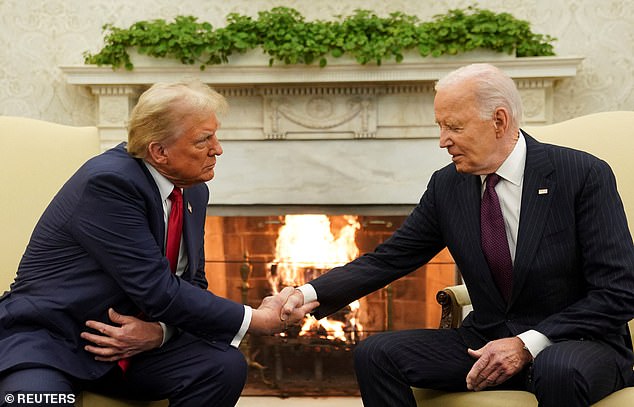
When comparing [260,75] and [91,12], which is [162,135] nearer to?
[260,75]

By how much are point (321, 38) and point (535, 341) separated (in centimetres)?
204

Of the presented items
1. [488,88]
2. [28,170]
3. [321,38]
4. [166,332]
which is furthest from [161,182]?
[321,38]

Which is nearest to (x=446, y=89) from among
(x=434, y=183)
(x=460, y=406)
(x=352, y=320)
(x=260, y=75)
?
(x=434, y=183)

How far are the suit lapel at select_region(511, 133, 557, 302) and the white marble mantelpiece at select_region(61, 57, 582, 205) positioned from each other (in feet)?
5.63

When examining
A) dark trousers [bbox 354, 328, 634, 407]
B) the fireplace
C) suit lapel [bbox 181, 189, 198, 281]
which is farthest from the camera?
the fireplace

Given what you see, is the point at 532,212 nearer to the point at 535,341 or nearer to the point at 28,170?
the point at 535,341

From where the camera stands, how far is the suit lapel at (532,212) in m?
2.03

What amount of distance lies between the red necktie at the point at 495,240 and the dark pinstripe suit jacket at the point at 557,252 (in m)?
0.02

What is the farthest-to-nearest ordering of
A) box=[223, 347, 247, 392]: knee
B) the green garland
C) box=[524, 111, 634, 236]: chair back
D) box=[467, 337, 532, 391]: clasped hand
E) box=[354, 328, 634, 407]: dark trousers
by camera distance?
the green garland → box=[524, 111, 634, 236]: chair back → box=[223, 347, 247, 392]: knee → box=[467, 337, 532, 391]: clasped hand → box=[354, 328, 634, 407]: dark trousers

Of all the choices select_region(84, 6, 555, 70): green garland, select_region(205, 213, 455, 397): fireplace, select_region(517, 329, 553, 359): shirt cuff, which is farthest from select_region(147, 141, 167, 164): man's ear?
select_region(205, 213, 455, 397): fireplace

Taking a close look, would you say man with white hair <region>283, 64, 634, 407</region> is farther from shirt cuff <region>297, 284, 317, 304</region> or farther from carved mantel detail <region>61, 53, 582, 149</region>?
carved mantel detail <region>61, 53, 582, 149</region>

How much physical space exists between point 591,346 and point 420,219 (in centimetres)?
64

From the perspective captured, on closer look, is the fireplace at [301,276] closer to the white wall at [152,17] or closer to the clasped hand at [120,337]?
the white wall at [152,17]

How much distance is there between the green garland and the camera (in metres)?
3.58
